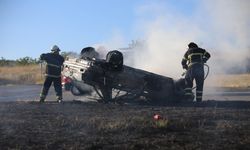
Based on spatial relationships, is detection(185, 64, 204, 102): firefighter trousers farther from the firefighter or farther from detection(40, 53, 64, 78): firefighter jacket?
detection(40, 53, 64, 78): firefighter jacket

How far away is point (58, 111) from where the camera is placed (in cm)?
1159

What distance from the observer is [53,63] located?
14.7m

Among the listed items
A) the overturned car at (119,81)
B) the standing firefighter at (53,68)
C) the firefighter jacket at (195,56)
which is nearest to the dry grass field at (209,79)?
the firefighter jacket at (195,56)

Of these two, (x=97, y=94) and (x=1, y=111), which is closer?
(x=1, y=111)

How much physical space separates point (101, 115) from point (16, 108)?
2603mm

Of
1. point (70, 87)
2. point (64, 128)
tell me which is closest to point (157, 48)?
point (70, 87)

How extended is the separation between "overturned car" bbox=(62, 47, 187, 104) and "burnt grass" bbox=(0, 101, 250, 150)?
4.16 feet

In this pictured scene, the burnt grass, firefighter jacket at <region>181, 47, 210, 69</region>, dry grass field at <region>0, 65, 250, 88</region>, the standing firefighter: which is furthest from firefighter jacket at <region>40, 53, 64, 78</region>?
dry grass field at <region>0, 65, 250, 88</region>

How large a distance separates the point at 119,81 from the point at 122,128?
16.1ft

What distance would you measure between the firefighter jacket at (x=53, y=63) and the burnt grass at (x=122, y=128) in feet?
7.95

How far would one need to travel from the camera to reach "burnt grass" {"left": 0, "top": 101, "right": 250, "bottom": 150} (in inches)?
293

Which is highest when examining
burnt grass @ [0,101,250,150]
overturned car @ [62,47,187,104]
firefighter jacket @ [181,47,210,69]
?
firefighter jacket @ [181,47,210,69]

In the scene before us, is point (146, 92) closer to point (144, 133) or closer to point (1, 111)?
point (1, 111)

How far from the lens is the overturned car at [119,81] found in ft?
44.2
